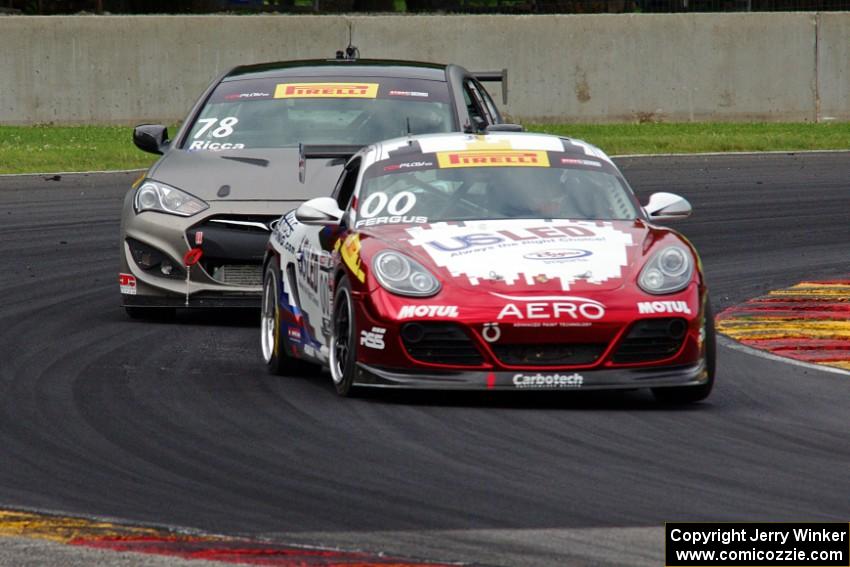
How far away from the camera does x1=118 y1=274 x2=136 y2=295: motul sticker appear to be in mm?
11875

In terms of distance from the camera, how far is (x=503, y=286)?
27.9 ft

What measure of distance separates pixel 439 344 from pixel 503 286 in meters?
0.38

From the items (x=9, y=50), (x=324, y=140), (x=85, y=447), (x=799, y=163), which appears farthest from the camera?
(x=9, y=50)

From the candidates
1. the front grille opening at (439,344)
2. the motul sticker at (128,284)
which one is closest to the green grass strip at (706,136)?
the motul sticker at (128,284)

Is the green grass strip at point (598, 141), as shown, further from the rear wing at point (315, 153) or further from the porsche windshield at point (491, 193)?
the porsche windshield at point (491, 193)

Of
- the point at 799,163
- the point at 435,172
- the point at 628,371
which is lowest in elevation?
the point at 799,163

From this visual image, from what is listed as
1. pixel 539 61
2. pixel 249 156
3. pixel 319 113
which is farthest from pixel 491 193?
pixel 539 61

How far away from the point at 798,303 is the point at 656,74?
46.6ft

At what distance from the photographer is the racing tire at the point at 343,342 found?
8.69 metres


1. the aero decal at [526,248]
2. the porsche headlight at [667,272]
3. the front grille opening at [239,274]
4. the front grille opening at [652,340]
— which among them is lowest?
the front grille opening at [239,274]

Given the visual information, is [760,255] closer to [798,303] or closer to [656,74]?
[798,303]

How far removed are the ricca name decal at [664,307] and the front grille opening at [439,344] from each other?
0.75 metres

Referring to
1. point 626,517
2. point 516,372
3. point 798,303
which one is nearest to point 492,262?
point 516,372

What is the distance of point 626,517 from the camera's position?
6230mm
